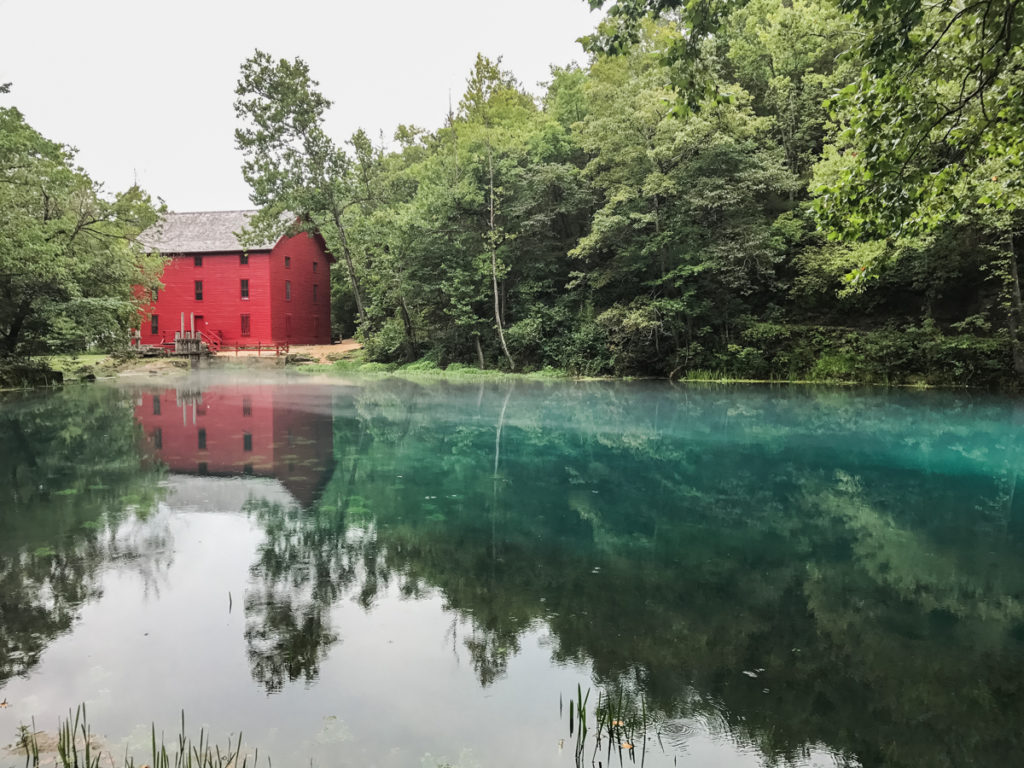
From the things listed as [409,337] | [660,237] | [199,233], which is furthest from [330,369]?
[660,237]

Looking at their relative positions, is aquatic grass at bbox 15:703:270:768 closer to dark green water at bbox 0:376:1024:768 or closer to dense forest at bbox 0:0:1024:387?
dark green water at bbox 0:376:1024:768

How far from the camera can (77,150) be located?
30703 millimetres

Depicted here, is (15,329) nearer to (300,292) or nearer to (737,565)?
(300,292)

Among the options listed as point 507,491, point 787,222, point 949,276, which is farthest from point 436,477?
point 949,276

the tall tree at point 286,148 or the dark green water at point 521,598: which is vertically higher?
the tall tree at point 286,148

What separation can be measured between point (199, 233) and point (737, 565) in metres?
44.5

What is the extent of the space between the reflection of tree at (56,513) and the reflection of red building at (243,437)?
2.01 feet

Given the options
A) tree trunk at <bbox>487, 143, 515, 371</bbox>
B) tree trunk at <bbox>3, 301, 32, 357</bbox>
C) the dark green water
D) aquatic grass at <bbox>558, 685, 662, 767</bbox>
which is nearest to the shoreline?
tree trunk at <bbox>3, 301, 32, 357</bbox>

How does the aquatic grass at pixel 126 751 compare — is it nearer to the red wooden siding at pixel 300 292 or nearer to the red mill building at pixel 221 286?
the red mill building at pixel 221 286

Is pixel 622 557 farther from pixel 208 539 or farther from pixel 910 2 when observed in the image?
pixel 910 2

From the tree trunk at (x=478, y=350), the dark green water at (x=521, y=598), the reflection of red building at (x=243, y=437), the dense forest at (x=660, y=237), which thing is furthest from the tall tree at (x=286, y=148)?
the dark green water at (x=521, y=598)

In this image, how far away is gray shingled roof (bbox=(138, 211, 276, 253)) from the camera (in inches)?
1639

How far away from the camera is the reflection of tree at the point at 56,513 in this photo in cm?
478

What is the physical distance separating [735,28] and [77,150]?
30851mm
